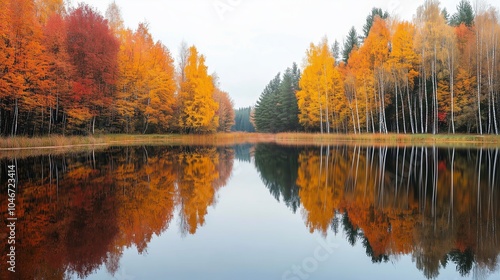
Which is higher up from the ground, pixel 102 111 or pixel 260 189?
pixel 102 111

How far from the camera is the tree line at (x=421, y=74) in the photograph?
3625 centimetres

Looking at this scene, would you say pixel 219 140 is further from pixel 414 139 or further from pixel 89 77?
pixel 414 139

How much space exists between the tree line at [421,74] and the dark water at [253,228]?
28.9 m

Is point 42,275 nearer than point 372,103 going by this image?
Yes

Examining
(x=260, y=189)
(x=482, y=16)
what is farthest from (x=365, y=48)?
(x=260, y=189)

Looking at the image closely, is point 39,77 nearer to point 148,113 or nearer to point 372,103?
point 148,113

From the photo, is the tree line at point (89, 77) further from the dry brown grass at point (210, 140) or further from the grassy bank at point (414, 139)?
the grassy bank at point (414, 139)

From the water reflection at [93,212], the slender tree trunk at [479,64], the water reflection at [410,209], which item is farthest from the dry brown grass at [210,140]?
the water reflection at [410,209]

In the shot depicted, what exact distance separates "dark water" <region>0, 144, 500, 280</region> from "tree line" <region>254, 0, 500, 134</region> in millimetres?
28893

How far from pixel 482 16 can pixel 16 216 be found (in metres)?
41.9

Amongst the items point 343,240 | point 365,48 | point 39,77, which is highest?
point 365,48

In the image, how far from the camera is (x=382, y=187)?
10.9m

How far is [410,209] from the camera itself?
8.10 meters

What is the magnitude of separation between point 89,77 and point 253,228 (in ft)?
103
